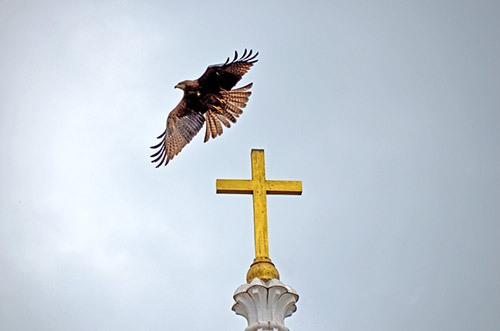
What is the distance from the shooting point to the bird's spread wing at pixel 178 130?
13.1m

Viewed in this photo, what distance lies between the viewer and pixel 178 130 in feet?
44.2

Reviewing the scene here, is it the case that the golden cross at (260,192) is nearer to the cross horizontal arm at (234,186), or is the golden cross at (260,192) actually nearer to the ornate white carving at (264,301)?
the cross horizontal arm at (234,186)

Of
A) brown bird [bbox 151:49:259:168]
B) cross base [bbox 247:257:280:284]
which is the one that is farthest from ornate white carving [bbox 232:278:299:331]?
brown bird [bbox 151:49:259:168]

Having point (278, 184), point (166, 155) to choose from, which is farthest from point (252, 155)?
point (166, 155)

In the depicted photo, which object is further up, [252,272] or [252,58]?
[252,58]

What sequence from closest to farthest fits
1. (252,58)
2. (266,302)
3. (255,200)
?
1. (266,302)
2. (255,200)
3. (252,58)

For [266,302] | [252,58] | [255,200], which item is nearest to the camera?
[266,302]

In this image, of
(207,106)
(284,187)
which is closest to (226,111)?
(207,106)

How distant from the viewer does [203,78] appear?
13148 millimetres

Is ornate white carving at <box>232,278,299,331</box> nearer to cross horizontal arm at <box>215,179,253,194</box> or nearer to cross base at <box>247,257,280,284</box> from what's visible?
cross base at <box>247,257,280,284</box>

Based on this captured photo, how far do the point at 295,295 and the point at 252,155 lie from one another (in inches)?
74.6

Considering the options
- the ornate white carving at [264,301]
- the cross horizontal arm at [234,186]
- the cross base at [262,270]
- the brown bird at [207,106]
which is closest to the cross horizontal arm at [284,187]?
the cross horizontal arm at [234,186]

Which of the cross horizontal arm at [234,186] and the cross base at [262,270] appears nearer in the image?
the cross base at [262,270]

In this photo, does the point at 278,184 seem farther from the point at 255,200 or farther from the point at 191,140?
the point at 191,140
